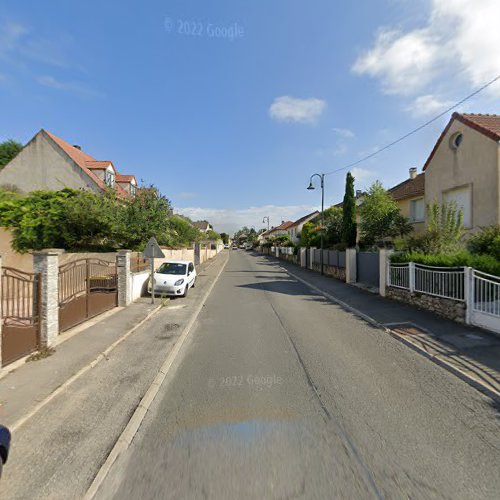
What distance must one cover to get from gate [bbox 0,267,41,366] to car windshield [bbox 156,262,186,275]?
24.6 ft

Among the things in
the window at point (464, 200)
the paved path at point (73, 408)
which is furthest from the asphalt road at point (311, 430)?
the window at point (464, 200)

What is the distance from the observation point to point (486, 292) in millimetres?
7477

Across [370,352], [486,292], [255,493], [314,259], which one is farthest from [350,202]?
[255,493]

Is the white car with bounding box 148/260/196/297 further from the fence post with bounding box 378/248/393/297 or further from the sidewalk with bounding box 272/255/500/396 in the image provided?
the fence post with bounding box 378/248/393/297

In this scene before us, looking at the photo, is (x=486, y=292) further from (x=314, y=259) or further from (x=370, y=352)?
(x=314, y=259)

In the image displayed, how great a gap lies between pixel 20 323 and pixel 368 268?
565 inches

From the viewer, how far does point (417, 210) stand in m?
19.1

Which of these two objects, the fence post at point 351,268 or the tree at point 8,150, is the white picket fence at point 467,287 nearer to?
the fence post at point 351,268

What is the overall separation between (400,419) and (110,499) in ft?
10.5

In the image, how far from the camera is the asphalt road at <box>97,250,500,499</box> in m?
→ 2.66

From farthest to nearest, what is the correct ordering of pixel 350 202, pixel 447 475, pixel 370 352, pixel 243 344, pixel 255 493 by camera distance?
pixel 350 202 → pixel 243 344 → pixel 370 352 → pixel 447 475 → pixel 255 493

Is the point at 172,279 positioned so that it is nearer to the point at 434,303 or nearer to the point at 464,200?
the point at 434,303

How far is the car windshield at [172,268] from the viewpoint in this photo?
550 inches

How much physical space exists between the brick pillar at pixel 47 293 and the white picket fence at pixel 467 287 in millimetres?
9696
